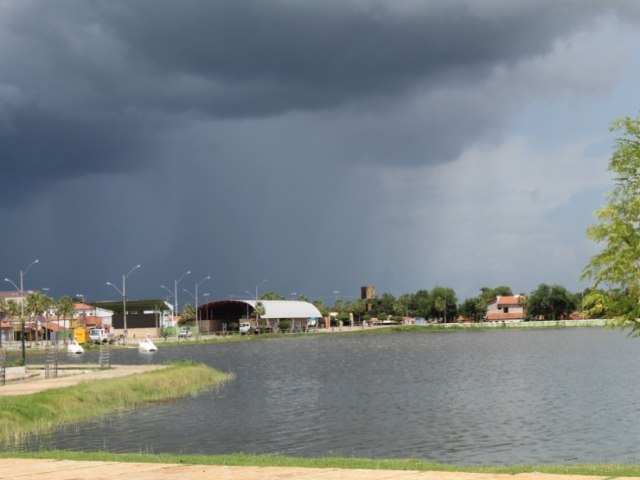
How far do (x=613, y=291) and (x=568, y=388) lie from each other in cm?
3711

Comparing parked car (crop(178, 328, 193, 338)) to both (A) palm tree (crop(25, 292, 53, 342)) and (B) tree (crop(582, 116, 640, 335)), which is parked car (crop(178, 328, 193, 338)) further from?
(B) tree (crop(582, 116, 640, 335))

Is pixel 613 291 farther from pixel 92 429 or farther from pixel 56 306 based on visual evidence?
pixel 56 306

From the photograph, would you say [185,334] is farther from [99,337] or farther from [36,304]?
[36,304]

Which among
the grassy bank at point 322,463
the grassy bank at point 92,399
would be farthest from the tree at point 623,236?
the grassy bank at point 92,399

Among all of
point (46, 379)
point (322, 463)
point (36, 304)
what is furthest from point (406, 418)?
point (36, 304)

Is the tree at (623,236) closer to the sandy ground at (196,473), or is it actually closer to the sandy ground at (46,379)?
the sandy ground at (196,473)

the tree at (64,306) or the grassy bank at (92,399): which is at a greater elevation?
the tree at (64,306)

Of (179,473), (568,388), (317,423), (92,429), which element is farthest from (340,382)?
(179,473)

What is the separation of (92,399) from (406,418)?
1983cm

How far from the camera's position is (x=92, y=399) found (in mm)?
52406

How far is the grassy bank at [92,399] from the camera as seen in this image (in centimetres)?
4253

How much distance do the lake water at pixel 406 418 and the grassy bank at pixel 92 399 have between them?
162cm

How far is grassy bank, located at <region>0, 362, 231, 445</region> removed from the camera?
4253 cm

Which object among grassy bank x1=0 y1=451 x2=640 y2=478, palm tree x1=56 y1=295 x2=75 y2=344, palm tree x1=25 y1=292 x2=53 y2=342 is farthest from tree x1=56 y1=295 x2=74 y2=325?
grassy bank x1=0 y1=451 x2=640 y2=478
